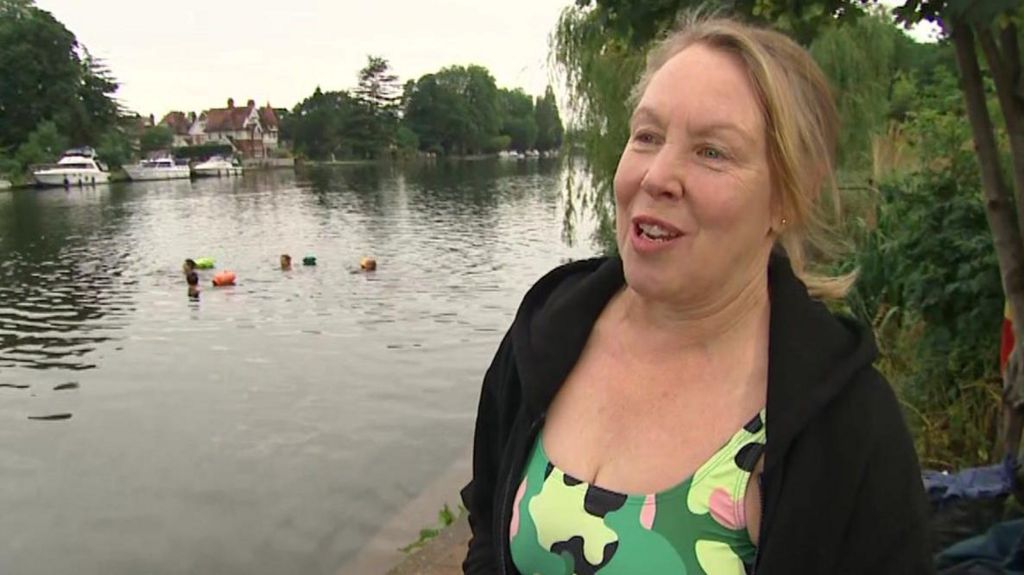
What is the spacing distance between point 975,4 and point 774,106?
115 centimetres

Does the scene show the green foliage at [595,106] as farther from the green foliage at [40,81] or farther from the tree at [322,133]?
the tree at [322,133]

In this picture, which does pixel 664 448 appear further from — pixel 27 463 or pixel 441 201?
pixel 441 201

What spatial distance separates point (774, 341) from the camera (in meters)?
1.55

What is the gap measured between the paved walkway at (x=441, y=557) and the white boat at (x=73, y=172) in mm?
67164

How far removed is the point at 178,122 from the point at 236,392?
11106cm

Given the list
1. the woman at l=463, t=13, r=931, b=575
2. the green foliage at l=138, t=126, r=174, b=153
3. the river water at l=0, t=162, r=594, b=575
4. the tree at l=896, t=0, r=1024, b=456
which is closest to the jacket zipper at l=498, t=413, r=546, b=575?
the woman at l=463, t=13, r=931, b=575

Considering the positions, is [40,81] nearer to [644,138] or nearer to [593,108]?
[593,108]

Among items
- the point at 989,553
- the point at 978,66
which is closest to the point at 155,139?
the point at 978,66

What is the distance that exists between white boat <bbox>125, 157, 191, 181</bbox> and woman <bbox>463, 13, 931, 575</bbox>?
3138 inches

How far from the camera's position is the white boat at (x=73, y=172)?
64438 mm

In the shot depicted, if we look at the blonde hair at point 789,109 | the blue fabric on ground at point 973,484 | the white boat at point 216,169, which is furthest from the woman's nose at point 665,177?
the white boat at point 216,169

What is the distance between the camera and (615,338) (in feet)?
5.90

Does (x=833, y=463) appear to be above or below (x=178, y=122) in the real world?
below

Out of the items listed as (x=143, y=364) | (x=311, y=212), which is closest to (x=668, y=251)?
(x=143, y=364)
